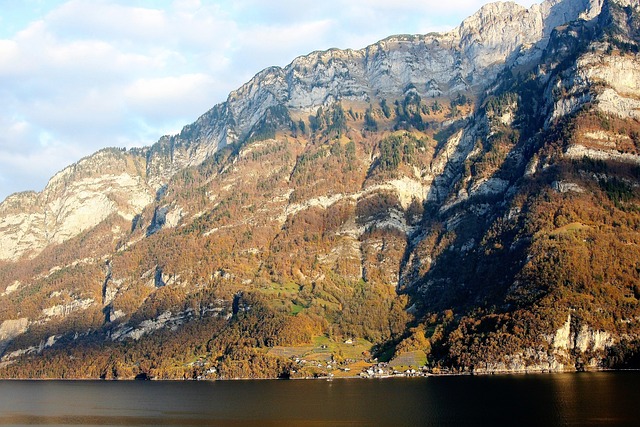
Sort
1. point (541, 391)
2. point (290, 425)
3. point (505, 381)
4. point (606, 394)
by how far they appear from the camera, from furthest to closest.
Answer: point (505, 381) → point (541, 391) → point (606, 394) → point (290, 425)

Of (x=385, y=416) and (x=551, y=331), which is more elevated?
(x=551, y=331)

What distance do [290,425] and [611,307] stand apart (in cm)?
11979

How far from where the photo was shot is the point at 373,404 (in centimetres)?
14138

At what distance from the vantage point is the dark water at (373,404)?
11844cm

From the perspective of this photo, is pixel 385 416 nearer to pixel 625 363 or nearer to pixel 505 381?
pixel 505 381

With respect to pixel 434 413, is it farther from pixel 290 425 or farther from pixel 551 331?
pixel 551 331

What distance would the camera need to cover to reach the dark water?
389ft

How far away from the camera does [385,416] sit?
126 m

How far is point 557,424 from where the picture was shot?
109 m

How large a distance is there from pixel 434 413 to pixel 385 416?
900 cm

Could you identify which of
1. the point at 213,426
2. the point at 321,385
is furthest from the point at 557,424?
the point at 321,385

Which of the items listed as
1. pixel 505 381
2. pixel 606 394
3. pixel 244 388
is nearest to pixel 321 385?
pixel 244 388

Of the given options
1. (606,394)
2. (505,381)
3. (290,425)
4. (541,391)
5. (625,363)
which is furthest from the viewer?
(625,363)

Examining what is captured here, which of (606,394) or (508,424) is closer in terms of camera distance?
(508,424)
